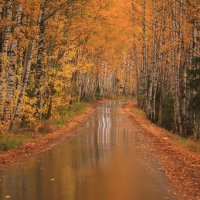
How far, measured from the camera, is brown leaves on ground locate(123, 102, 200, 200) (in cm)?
892

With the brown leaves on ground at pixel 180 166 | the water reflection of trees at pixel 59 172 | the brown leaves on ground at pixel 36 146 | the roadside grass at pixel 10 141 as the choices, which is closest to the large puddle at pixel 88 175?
the water reflection of trees at pixel 59 172

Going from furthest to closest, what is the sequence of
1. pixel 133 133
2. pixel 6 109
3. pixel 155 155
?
pixel 133 133, pixel 6 109, pixel 155 155

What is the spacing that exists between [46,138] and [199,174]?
26.7 feet

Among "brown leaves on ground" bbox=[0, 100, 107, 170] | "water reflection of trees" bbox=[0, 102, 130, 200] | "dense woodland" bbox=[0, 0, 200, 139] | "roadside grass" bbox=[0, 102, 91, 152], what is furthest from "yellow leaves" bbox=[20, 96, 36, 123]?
"water reflection of trees" bbox=[0, 102, 130, 200]

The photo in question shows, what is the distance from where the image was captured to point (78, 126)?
75.1ft

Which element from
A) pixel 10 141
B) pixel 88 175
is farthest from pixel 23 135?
pixel 88 175

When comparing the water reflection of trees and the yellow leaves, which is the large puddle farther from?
the yellow leaves

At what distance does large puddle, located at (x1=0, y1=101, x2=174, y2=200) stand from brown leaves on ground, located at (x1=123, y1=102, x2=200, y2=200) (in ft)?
0.97

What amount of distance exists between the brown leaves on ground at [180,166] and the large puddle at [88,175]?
0.29 metres

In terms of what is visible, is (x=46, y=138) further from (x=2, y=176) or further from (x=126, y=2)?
(x=126, y=2)

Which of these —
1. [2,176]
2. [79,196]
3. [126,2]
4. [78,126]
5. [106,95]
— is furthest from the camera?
[106,95]

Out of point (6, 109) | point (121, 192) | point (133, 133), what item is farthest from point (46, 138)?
point (121, 192)

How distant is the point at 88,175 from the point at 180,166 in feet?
10.2

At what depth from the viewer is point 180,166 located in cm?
1170
